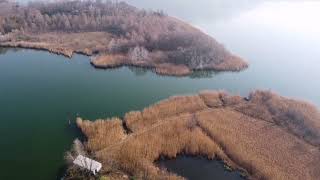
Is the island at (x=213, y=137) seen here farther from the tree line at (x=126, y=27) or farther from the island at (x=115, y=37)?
the tree line at (x=126, y=27)

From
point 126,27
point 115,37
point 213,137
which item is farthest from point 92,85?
point 126,27

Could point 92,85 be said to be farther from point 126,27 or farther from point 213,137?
point 126,27

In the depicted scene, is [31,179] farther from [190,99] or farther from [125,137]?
[190,99]

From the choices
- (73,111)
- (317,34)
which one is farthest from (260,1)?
(73,111)

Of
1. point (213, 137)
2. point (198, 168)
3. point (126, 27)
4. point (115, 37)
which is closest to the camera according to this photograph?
point (198, 168)

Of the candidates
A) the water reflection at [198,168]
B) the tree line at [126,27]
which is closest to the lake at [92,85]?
the tree line at [126,27]
